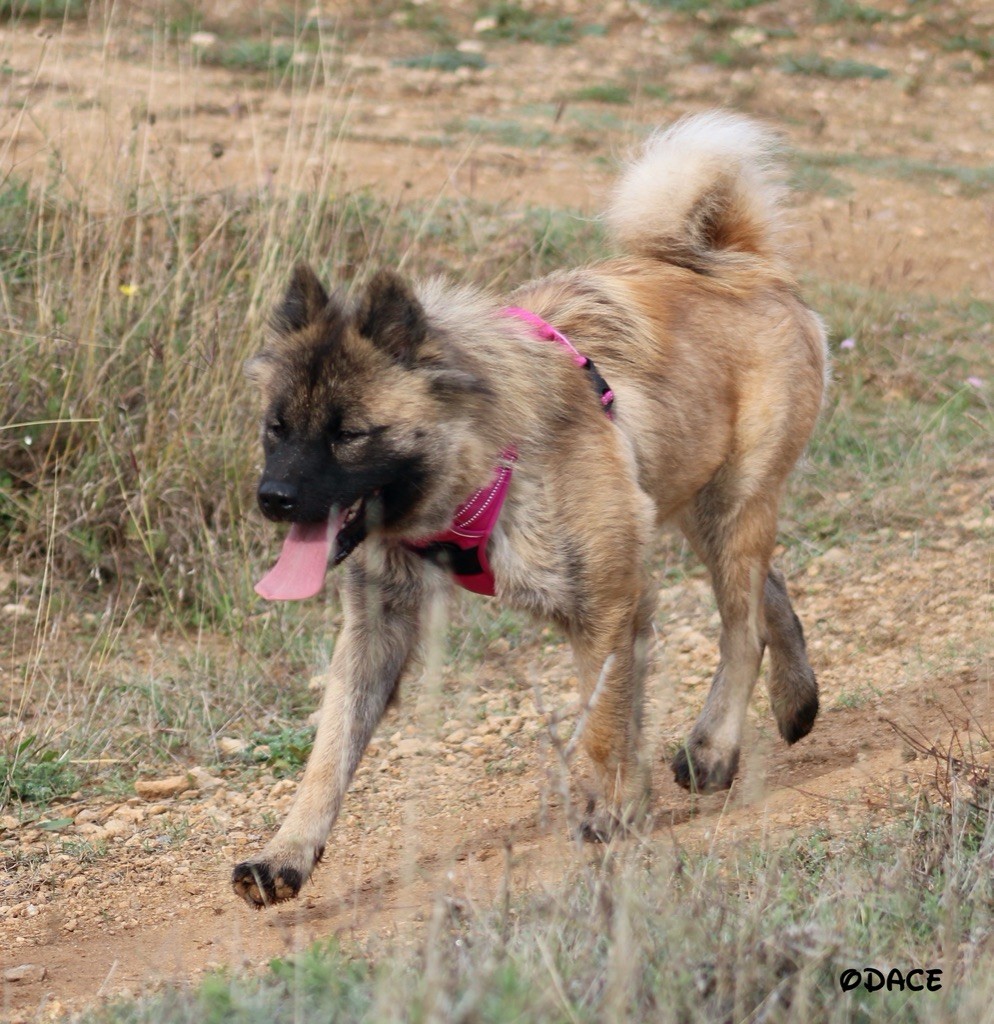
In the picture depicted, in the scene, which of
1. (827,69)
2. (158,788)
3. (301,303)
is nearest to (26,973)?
(158,788)

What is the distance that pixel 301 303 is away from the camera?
398 centimetres

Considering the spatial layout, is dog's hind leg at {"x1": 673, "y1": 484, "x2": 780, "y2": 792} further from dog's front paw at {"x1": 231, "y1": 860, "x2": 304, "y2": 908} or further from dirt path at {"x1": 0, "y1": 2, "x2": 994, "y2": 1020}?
dog's front paw at {"x1": 231, "y1": 860, "x2": 304, "y2": 908}

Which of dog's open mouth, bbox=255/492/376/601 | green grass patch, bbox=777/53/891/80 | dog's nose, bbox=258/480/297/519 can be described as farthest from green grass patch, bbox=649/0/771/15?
dog's nose, bbox=258/480/297/519

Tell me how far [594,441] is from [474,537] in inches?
18.3

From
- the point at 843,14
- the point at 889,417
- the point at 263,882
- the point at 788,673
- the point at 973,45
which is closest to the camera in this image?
the point at 263,882

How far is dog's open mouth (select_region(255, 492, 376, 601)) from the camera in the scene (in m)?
3.72

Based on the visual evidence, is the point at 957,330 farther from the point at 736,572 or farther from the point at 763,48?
the point at 763,48

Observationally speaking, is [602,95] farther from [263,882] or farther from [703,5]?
[263,882]

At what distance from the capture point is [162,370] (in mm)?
5879

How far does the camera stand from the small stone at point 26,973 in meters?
3.59

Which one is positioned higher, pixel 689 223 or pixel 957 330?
pixel 689 223

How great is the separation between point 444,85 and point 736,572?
332 inches

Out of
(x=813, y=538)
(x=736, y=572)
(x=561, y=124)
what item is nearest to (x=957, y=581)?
(x=813, y=538)

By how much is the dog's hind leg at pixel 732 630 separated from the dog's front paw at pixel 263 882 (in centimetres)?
150
